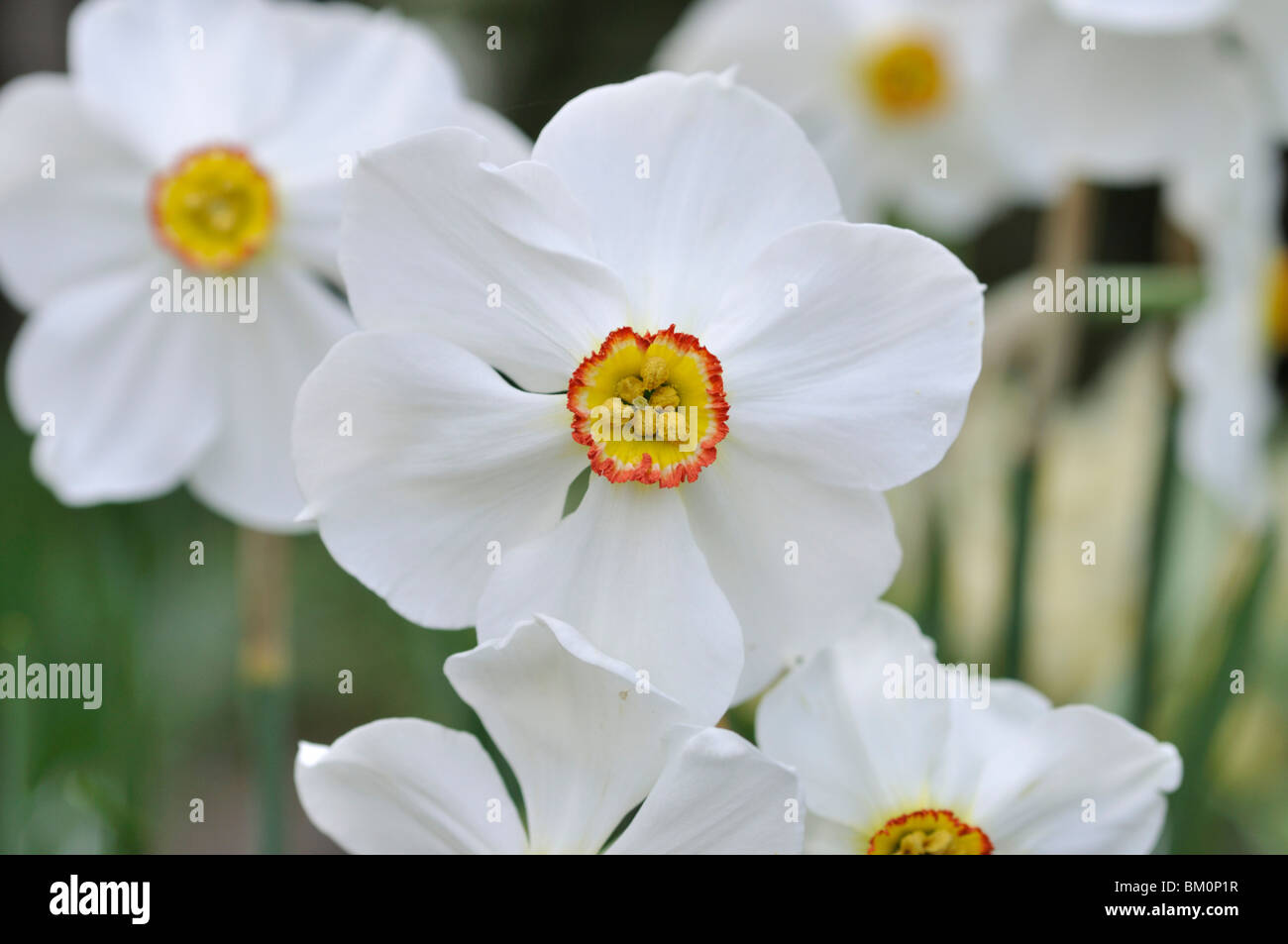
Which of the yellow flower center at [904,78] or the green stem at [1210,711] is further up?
the yellow flower center at [904,78]

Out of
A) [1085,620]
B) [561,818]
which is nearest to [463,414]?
[561,818]

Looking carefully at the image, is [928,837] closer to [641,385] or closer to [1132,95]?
[641,385]

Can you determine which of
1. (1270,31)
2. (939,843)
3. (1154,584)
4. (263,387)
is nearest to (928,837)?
(939,843)

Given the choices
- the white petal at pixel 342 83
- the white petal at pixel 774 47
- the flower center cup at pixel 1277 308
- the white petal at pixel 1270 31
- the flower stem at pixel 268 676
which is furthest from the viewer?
the flower center cup at pixel 1277 308

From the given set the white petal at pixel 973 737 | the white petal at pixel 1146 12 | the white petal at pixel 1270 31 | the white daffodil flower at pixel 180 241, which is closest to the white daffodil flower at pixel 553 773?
the white petal at pixel 973 737

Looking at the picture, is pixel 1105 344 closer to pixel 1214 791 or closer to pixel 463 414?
pixel 1214 791

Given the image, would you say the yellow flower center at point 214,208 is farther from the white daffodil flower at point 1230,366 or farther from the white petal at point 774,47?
the white daffodil flower at point 1230,366
